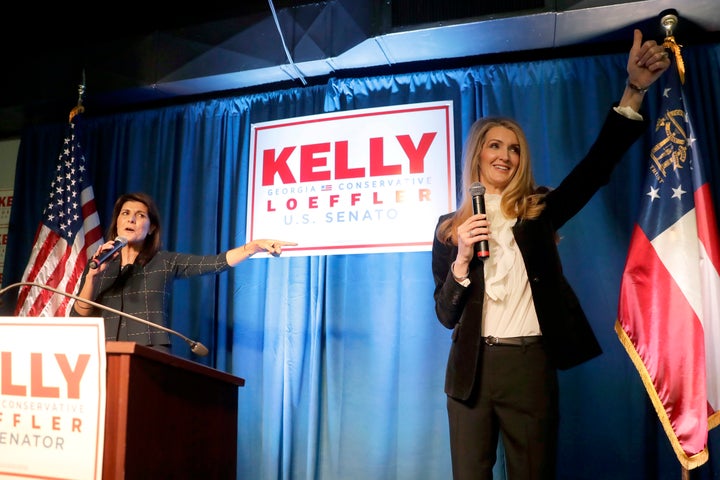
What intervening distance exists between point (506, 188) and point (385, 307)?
129cm

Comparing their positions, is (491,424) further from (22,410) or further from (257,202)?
(257,202)

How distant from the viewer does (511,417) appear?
1925mm

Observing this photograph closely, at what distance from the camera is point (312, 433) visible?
10.6 ft

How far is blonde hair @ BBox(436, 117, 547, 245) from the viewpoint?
2.17 m

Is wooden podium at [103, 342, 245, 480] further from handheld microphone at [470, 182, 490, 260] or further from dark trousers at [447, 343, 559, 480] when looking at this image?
handheld microphone at [470, 182, 490, 260]

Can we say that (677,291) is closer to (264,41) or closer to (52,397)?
(52,397)

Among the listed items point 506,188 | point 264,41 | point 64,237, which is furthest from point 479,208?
point 64,237

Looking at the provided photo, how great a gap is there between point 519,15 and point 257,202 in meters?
1.72

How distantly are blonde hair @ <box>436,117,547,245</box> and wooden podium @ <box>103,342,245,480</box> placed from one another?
96 centimetres

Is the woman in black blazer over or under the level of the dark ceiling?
under

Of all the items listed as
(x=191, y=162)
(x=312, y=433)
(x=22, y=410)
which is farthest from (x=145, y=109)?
(x=22, y=410)

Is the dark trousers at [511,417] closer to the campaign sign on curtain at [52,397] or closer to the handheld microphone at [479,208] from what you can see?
the handheld microphone at [479,208]

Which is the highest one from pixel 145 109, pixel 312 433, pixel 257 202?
pixel 145 109

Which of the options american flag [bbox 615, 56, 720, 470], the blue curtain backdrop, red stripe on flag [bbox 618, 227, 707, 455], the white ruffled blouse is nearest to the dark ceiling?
the blue curtain backdrop
